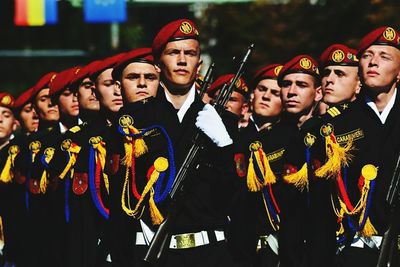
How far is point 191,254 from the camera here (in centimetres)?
1113

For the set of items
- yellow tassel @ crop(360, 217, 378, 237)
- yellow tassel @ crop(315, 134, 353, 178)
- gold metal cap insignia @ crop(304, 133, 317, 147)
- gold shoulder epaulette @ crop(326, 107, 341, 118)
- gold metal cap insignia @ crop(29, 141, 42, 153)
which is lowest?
yellow tassel @ crop(360, 217, 378, 237)

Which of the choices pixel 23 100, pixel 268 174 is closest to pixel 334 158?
pixel 268 174

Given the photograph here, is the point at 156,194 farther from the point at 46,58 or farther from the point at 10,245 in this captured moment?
the point at 46,58

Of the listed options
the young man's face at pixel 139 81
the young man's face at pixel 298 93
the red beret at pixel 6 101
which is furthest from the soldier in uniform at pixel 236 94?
the red beret at pixel 6 101

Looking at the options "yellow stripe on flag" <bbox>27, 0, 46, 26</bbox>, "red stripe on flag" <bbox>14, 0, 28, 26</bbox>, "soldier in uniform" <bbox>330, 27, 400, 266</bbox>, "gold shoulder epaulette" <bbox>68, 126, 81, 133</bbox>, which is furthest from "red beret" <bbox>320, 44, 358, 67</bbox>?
"red stripe on flag" <bbox>14, 0, 28, 26</bbox>

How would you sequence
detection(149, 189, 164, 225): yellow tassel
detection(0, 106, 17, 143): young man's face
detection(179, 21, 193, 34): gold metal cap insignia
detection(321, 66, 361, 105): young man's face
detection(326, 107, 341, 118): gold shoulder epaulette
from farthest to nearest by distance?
detection(0, 106, 17, 143): young man's face < detection(321, 66, 361, 105): young man's face < detection(326, 107, 341, 118): gold shoulder epaulette < detection(179, 21, 193, 34): gold metal cap insignia < detection(149, 189, 164, 225): yellow tassel

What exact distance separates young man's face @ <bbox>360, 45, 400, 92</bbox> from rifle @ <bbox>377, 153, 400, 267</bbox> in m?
0.65

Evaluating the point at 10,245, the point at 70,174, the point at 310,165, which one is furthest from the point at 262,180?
the point at 10,245

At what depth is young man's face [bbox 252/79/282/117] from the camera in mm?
14578

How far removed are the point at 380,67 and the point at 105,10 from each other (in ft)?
51.3

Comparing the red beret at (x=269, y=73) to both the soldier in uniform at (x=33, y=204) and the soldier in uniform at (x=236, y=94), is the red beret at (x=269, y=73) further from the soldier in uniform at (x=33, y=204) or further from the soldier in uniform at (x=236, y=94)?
the soldier in uniform at (x=33, y=204)

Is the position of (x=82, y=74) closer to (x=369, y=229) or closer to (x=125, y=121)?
(x=125, y=121)

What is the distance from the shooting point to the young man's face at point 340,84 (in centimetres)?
1330

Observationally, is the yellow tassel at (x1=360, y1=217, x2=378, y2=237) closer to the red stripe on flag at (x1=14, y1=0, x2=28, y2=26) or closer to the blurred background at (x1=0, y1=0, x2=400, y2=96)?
the blurred background at (x1=0, y1=0, x2=400, y2=96)
